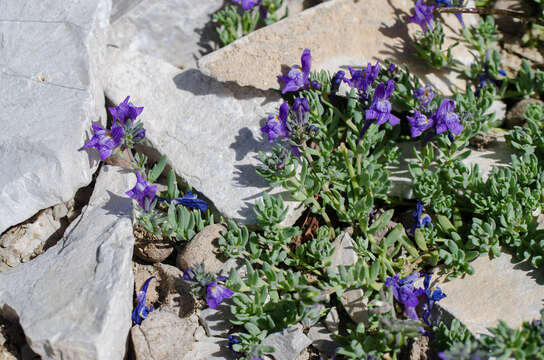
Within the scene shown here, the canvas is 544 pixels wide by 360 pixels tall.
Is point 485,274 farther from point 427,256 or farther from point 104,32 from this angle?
point 104,32

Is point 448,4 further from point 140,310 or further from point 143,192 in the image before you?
point 140,310

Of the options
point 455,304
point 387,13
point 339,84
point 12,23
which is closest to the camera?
point 455,304

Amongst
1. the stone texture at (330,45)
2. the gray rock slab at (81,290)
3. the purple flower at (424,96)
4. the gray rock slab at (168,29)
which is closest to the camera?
the gray rock slab at (81,290)

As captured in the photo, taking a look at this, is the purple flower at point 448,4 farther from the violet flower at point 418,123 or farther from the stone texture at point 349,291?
the stone texture at point 349,291

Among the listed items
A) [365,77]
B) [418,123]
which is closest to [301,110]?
[365,77]

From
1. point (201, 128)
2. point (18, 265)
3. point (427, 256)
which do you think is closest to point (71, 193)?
point (18, 265)

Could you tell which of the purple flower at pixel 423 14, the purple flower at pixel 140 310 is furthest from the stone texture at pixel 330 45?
the purple flower at pixel 140 310
